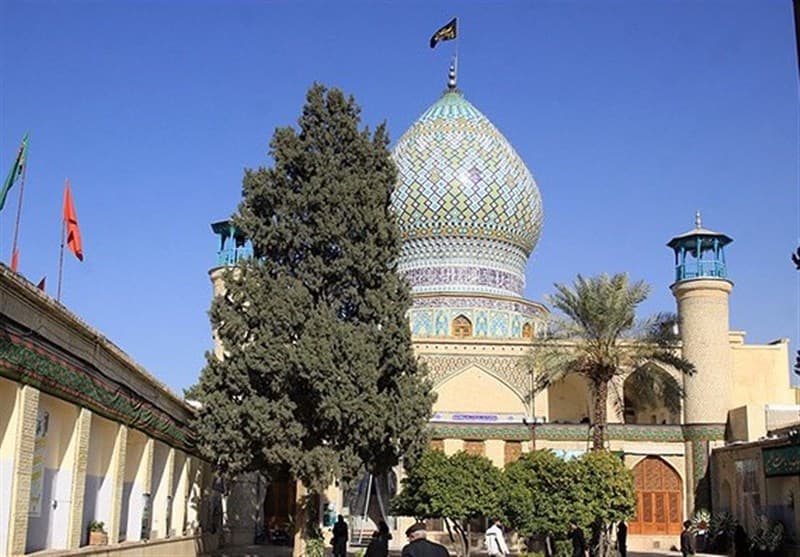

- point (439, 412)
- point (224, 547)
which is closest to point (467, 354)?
point (439, 412)

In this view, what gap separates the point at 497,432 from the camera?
3012cm

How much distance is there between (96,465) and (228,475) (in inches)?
125

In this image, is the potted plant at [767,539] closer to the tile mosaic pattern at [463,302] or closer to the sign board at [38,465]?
the tile mosaic pattern at [463,302]

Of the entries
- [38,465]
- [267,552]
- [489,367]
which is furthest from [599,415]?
[38,465]

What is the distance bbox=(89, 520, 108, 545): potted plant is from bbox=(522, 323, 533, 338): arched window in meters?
20.6

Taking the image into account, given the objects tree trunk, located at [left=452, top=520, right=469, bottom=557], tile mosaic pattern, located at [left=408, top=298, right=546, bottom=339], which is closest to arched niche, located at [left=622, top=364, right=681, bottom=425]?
tile mosaic pattern, located at [left=408, top=298, right=546, bottom=339]

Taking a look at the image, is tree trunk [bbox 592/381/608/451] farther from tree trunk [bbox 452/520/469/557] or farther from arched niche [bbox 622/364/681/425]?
tree trunk [bbox 452/520/469/557]

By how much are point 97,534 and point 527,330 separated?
70.1ft

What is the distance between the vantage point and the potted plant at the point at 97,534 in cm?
1512

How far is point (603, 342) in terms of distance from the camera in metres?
23.7

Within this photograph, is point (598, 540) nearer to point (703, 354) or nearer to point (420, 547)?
point (703, 354)

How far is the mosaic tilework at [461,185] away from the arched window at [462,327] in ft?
12.0

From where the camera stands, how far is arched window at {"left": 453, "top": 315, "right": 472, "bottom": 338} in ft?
110

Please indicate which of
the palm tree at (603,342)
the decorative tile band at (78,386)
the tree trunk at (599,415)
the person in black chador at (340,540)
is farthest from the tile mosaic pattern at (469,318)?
the decorative tile band at (78,386)
